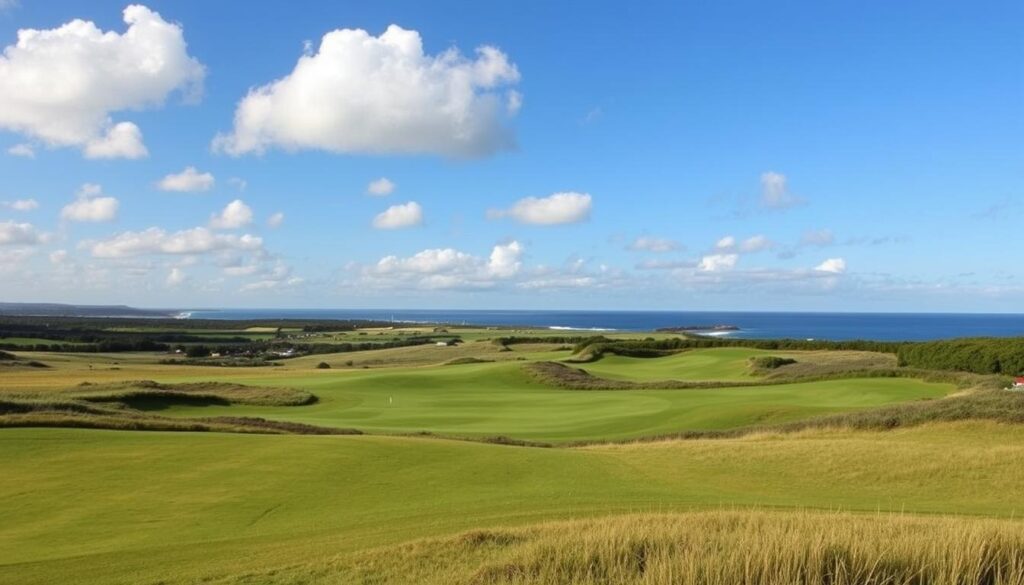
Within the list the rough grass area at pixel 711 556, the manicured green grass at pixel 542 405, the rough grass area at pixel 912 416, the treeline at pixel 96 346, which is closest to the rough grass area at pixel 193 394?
the manicured green grass at pixel 542 405

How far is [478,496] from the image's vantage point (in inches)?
576

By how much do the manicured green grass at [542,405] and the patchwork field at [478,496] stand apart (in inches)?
11.8

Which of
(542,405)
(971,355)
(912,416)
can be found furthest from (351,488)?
(971,355)

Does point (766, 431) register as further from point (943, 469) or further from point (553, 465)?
point (553, 465)

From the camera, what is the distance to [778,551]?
6871 millimetres

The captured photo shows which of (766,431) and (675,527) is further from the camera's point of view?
(766,431)

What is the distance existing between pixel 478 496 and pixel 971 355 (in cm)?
4191

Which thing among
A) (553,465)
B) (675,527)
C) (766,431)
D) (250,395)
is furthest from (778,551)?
(250,395)

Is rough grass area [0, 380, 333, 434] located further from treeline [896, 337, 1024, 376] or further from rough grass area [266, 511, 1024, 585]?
treeline [896, 337, 1024, 376]

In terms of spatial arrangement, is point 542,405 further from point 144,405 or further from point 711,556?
point 711,556

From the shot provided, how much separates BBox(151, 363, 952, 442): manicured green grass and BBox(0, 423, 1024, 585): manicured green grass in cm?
834

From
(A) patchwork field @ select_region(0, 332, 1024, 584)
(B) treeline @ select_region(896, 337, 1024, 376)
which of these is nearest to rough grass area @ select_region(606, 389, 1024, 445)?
(A) patchwork field @ select_region(0, 332, 1024, 584)

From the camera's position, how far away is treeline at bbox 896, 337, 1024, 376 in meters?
43.9

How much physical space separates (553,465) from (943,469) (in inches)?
317
